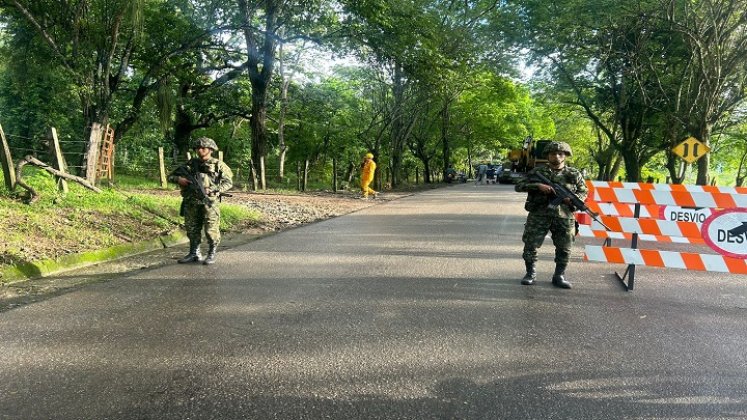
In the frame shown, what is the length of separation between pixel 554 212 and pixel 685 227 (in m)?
1.44

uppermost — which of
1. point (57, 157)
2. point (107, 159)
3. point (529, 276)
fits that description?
point (107, 159)

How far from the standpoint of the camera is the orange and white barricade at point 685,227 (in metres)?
5.78

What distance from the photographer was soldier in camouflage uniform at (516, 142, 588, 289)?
20.3 ft

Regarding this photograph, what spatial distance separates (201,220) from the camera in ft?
24.8

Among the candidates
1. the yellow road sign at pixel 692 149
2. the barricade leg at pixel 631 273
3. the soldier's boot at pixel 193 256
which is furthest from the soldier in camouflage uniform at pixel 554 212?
the yellow road sign at pixel 692 149

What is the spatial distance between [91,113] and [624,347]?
12.7m

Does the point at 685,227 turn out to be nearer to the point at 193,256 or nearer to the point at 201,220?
the point at 201,220

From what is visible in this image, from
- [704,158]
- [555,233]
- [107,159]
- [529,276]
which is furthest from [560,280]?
[704,158]

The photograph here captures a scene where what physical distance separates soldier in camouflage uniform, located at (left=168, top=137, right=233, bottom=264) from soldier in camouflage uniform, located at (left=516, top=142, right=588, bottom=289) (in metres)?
3.99

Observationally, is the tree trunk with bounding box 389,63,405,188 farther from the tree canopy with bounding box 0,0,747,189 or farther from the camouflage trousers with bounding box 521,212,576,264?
the camouflage trousers with bounding box 521,212,576,264

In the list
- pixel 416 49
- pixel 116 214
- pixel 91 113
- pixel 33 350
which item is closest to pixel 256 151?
pixel 416 49

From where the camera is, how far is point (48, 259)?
673cm

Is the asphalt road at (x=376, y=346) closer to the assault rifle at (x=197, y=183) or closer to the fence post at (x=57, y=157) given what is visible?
the assault rifle at (x=197, y=183)

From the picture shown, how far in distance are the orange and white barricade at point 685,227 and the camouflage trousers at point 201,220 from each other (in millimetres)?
4818
